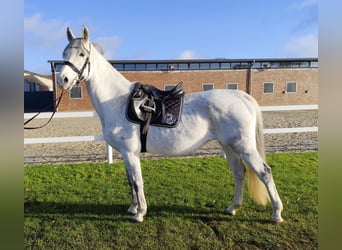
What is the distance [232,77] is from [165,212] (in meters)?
26.5

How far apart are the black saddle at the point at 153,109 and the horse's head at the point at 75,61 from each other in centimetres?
66

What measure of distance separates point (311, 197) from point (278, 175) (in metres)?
1.05

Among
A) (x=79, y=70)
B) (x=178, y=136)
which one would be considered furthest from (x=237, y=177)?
(x=79, y=70)

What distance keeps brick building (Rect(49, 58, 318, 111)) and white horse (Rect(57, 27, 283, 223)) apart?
2357cm

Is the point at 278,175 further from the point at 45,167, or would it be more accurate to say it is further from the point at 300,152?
the point at 45,167

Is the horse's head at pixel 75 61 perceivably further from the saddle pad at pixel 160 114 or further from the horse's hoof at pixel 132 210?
the horse's hoof at pixel 132 210

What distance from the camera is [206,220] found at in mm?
3367

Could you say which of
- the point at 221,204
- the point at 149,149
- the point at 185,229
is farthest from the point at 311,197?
the point at 149,149

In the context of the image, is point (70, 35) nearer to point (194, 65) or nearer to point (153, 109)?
point (153, 109)

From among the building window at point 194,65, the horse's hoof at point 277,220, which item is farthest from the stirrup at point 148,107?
the building window at point 194,65

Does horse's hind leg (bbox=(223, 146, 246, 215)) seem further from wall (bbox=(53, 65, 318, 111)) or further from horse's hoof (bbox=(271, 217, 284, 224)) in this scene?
wall (bbox=(53, 65, 318, 111))

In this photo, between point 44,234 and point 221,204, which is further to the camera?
point 221,204

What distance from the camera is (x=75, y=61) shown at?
9.36 ft

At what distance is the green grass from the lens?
2.92m
